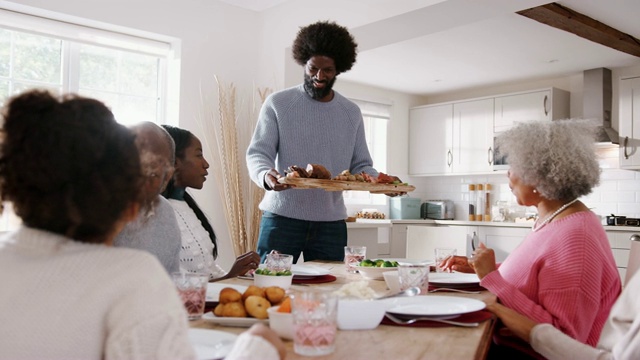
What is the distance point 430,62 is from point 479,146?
1309 mm

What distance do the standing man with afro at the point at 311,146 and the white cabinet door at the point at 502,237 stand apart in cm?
338

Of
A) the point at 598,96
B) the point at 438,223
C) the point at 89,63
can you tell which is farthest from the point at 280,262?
the point at 438,223

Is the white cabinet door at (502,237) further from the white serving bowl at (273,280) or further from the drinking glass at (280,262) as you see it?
the white serving bowl at (273,280)

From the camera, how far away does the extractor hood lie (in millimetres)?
5709

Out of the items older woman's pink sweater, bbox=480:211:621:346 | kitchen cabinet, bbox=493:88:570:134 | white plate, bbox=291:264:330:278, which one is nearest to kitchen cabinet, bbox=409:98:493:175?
kitchen cabinet, bbox=493:88:570:134

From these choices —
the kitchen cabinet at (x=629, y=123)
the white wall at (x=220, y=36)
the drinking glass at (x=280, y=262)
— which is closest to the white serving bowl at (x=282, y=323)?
the drinking glass at (x=280, y=262)

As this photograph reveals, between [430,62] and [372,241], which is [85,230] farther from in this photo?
[430,62]

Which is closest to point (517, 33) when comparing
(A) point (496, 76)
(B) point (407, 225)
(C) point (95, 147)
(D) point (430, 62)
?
(D) point (430, 62)

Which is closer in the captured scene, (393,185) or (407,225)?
(393,185)

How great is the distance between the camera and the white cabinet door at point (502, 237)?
572 centimetres

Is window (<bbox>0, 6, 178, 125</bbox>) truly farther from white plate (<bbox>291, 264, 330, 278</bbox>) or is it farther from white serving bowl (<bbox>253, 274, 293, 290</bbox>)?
white serving bowl (<bbox>253, 274, 293, 290</bbox>)

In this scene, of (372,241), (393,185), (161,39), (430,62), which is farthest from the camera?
(430,62)

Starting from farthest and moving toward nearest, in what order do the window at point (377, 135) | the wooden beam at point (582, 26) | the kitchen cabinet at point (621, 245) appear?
1. the window at point (377, 135)
2. the kitchen cabinet at point (621, 245)
3. the wooden beam at point (582, 26)

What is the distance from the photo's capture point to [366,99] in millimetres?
6746
